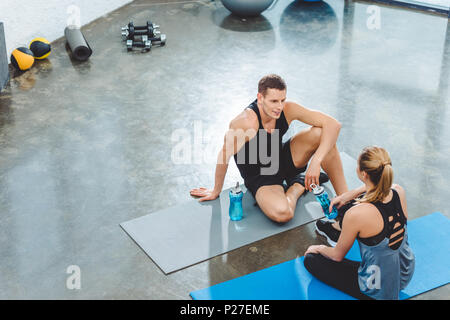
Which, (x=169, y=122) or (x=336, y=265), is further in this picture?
(x=169, y=122)

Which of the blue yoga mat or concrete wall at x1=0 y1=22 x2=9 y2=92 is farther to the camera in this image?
concrete wall at x1=0 y1=22 x2=9 y2=92

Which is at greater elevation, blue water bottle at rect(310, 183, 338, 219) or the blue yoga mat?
blue water bottle at rect(310, 183, 338, 219)

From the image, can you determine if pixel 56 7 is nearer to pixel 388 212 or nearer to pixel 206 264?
pixel 206 264

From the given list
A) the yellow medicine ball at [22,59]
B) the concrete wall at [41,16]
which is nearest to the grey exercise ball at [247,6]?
the concrete wall at [41,16]

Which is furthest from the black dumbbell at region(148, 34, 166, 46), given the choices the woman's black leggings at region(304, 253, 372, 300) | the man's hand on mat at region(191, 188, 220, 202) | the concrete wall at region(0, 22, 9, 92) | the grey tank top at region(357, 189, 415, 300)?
the grey tank top at region(357, 189, 415, 300)

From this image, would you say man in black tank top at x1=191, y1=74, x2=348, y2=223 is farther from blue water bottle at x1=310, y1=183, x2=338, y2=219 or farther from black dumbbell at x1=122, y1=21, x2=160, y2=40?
black dumbbell at x1=122, y1=21, x2=160, y2=40

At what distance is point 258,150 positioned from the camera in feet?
11.7

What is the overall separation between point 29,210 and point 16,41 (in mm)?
2642

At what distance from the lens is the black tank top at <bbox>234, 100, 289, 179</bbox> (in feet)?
11.5

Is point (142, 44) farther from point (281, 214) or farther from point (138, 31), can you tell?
point (281, 214)

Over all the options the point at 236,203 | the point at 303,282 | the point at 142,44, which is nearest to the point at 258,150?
the point at 236,203

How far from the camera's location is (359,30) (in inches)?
260

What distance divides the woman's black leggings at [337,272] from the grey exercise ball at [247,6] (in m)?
4.32

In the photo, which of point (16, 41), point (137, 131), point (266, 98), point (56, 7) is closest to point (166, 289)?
point (266, 98)
